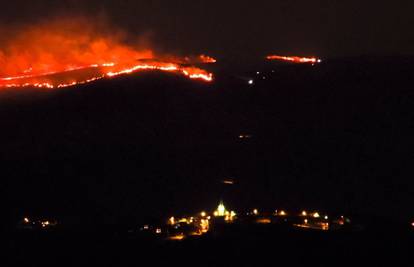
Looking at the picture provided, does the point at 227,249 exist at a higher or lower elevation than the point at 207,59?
lower

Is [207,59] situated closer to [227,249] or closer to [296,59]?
[296,59]

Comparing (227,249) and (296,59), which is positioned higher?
(296,59)

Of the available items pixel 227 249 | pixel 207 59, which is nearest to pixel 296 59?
pixel 207 59

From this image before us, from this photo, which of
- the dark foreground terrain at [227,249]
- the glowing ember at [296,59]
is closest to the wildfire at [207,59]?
the glowing ember at [296,59]

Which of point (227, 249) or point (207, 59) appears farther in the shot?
point (207, 59)

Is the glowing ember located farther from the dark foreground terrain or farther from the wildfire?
the dark foreground terrain

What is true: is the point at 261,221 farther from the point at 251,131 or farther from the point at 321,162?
the point at 251,131

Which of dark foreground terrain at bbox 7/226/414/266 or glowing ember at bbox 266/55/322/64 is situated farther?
glowing ember at bbox 266/55/322/64

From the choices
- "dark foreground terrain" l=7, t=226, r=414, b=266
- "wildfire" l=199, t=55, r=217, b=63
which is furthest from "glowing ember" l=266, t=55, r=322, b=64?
"dark foreground terrain" l=7, t=226, r=414, b=266

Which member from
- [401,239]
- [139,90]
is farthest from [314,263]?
[139,90]

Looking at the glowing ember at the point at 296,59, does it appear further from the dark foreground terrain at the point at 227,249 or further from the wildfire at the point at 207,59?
the dark foreground terrain at the point at 227,249

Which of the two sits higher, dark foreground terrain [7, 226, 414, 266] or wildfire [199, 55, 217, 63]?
wildfire [199, 55, 217, 63]

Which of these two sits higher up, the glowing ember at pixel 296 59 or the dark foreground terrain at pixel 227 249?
the glowing ember at pixel 296 59
